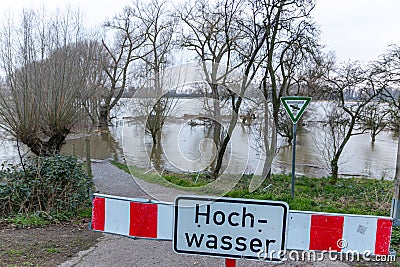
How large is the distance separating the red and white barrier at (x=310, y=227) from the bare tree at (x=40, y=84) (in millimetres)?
5050

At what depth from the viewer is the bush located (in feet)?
16.2

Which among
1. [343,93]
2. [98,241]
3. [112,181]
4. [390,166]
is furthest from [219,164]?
[390,166]

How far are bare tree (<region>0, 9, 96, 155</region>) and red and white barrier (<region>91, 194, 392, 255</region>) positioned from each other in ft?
16.6

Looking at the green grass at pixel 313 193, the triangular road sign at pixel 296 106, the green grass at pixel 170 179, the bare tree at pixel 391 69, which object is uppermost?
the bare tree at pixel 391 69

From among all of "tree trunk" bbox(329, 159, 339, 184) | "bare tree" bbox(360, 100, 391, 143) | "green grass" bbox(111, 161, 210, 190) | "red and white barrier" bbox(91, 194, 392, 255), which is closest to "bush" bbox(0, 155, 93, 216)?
"green grass" bbox(111, 161, 210, 190)

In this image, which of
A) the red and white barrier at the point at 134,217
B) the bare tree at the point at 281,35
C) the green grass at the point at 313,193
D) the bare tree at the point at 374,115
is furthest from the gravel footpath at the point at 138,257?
the bare tree at the point at 374,115

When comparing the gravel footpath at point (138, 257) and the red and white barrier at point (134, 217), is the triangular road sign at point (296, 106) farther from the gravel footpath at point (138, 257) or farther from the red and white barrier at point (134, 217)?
the red and white barrier at point (134, 217)

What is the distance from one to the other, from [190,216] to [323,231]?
855 mm

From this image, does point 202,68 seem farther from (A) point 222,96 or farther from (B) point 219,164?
(B) point 219,164

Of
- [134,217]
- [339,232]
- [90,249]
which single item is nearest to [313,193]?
[90,249]

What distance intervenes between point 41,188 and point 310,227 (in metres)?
4.22

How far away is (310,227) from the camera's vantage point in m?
2.09

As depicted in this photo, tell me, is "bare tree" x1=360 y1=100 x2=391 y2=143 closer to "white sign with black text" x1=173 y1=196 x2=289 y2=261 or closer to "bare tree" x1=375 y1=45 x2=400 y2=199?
"bare tree" x1=375 y1=45 x2=400 y2=199

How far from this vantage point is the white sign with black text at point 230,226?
188 centimetres
